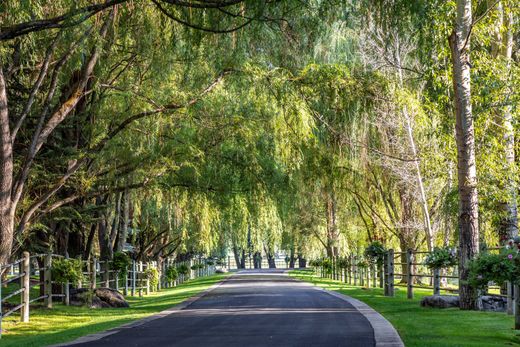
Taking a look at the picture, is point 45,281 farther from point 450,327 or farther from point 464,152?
point 450,327

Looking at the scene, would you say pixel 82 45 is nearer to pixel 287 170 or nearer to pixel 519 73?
pixel 287 170

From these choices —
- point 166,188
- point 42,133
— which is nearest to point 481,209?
point 166,188

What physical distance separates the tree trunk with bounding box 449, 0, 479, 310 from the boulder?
902cm

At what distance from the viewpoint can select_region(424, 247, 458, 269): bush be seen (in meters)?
17.0

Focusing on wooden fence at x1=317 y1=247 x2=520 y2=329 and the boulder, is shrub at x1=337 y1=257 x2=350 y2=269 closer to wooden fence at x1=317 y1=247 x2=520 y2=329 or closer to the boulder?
wooden fence at x1=317 y1=247 x2=520 y2=329

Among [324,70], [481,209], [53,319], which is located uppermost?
[324,70]

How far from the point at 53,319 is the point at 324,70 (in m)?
7.27

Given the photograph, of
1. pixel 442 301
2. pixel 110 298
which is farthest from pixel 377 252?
pixel 110 298

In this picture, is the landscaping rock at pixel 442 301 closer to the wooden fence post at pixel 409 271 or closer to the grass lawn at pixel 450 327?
the grass lawn at pixel 450 327

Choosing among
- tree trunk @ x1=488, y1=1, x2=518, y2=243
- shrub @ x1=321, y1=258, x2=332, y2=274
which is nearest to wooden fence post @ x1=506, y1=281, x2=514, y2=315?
tree trunk @ x1=488, y1=1, x2=518, y2=243

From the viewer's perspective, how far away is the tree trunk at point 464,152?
51.4 ft

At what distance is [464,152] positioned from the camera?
1599cm

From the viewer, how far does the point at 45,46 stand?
15094mm

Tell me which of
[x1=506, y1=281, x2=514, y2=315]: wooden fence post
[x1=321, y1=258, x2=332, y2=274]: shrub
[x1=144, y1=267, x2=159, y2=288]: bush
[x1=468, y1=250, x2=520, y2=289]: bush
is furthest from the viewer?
[x1=321, y1=258, x2=332, y2=274]: shrub
